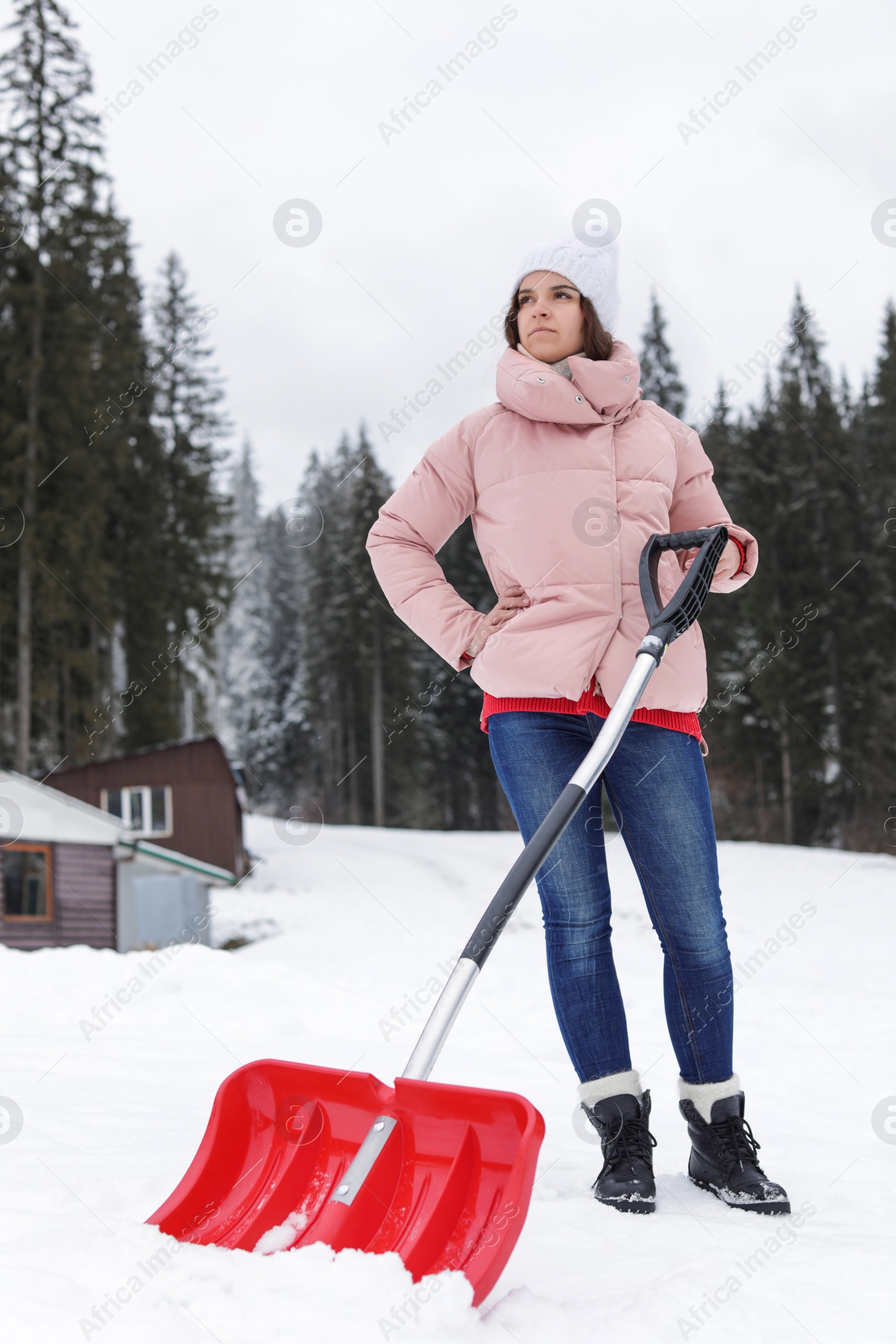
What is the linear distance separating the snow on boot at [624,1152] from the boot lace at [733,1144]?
0.45 feet

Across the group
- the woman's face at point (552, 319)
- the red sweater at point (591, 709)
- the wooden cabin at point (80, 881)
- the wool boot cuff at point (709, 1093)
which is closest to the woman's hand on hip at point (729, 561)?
the red sweater at point (591, 709)

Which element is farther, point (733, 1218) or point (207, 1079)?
point (207, 1079)

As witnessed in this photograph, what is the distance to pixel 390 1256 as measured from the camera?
1.42 meters

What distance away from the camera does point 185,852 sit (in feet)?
72.9

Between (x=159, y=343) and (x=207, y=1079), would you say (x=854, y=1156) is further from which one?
(x=159, y=343)

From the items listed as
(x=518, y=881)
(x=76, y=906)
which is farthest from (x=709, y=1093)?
(x=76, y=906)

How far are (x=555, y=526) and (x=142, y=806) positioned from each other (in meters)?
21.1

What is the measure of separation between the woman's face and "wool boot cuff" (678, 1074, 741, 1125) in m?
1.69

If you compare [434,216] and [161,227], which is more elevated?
[161,227]

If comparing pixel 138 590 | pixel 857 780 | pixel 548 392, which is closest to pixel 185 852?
pixel 138 590

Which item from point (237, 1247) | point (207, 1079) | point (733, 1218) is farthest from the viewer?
point (207, 1079)

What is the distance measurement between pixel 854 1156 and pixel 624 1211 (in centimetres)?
95

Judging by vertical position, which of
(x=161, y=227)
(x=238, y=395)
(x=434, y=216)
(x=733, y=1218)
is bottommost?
(x=733, y=1218)

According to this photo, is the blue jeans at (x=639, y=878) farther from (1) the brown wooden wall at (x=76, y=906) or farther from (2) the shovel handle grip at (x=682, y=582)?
(1) the brown wooden wall at (x=76, y=906)
